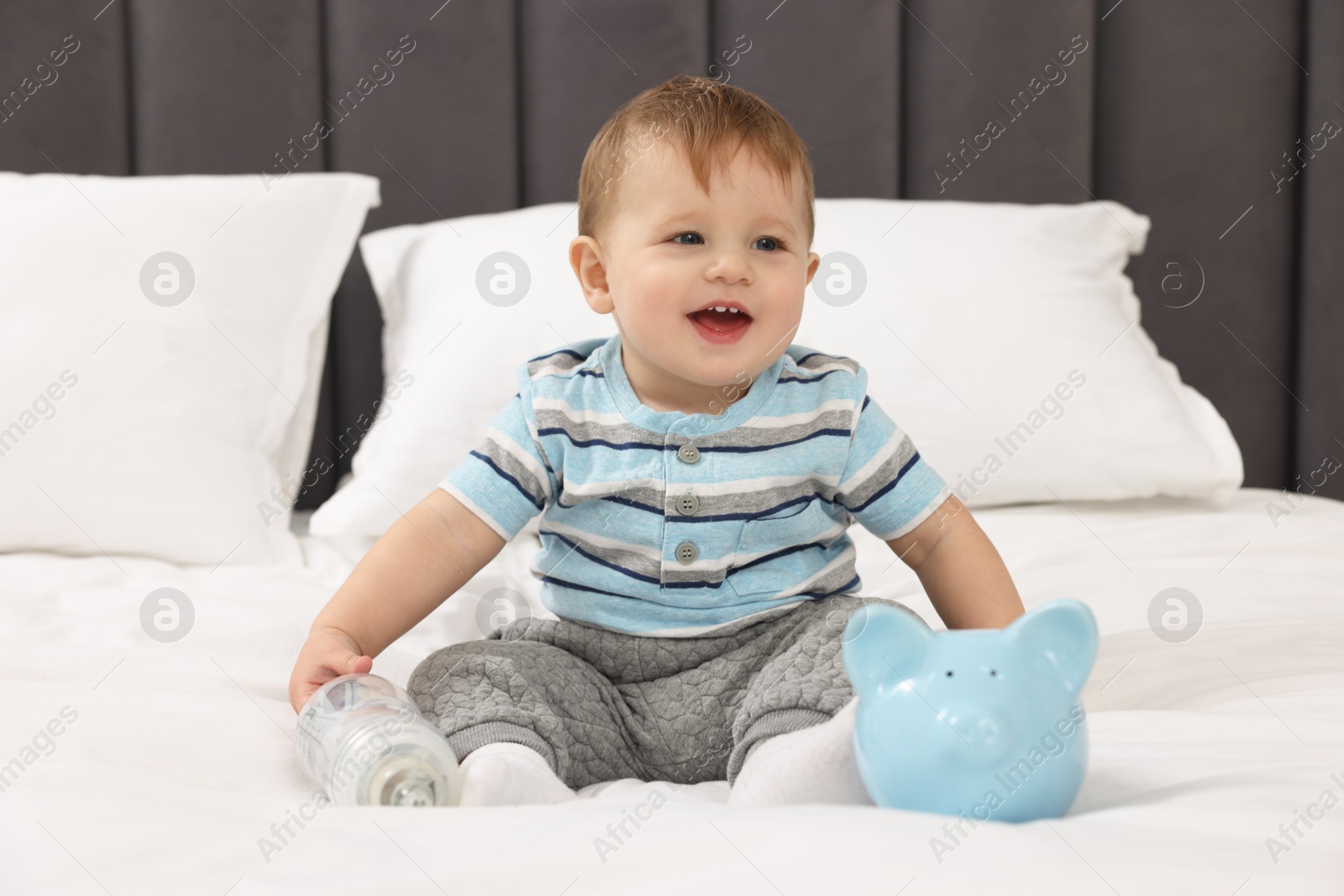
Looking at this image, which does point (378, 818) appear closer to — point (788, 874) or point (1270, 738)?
point (788, 874)

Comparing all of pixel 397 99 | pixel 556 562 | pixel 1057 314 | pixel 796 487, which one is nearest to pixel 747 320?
pixel 796 487

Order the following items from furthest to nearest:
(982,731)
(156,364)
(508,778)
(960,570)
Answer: (156,364) → (960,570) → (508,778) → (982,731)

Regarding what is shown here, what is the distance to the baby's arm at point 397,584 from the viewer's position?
2.58ft

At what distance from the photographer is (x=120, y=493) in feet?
4.06

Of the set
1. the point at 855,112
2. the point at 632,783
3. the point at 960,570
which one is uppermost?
the point at 855,112

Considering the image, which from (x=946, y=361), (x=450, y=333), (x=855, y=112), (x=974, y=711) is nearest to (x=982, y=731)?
(x=974, y=711)

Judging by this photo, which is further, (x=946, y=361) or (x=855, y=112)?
(x=855, y=112)

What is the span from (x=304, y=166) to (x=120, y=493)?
0.69 m

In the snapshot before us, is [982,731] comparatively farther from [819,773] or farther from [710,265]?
[710,265]

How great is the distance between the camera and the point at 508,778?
2.15 feet

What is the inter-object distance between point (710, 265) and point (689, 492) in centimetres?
18

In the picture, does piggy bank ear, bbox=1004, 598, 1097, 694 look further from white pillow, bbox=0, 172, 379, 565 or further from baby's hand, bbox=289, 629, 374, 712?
white pillow, bbox=0, 172, 379, 565

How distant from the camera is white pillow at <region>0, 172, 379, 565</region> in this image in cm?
124

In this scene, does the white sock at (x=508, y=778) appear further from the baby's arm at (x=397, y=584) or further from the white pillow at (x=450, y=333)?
the white pillow at (x=450, y=333)
